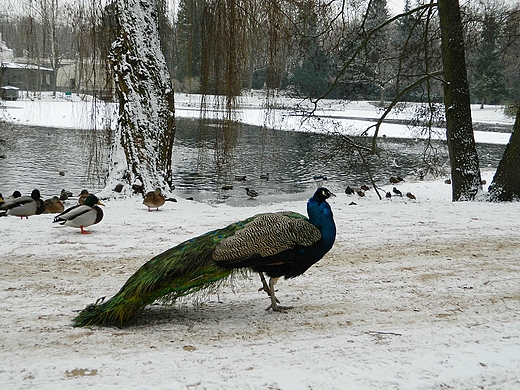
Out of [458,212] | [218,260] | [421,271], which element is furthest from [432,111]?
[218,260]

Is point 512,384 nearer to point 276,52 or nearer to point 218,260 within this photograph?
point 218,260

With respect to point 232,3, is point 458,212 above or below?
below

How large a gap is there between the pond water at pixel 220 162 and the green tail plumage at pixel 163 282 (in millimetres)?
7481

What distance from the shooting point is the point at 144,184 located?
38.2 feet

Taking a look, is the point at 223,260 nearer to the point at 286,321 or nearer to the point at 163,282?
the point at 163,282

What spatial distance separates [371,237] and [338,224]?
102cm

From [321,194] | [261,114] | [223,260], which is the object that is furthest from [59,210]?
[321,194]

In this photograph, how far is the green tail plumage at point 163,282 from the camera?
4277 millimetres

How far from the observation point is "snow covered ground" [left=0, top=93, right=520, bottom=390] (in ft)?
11.4

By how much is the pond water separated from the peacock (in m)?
7.32

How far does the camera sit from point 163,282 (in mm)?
4355

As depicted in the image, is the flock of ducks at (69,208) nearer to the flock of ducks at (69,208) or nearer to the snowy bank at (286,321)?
the flock of ducks at (69,208)

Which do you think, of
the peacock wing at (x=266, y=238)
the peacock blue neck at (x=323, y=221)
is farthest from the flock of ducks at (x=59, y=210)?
the peacock blue neck at (x=323, y=221)

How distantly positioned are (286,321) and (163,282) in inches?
43.2
